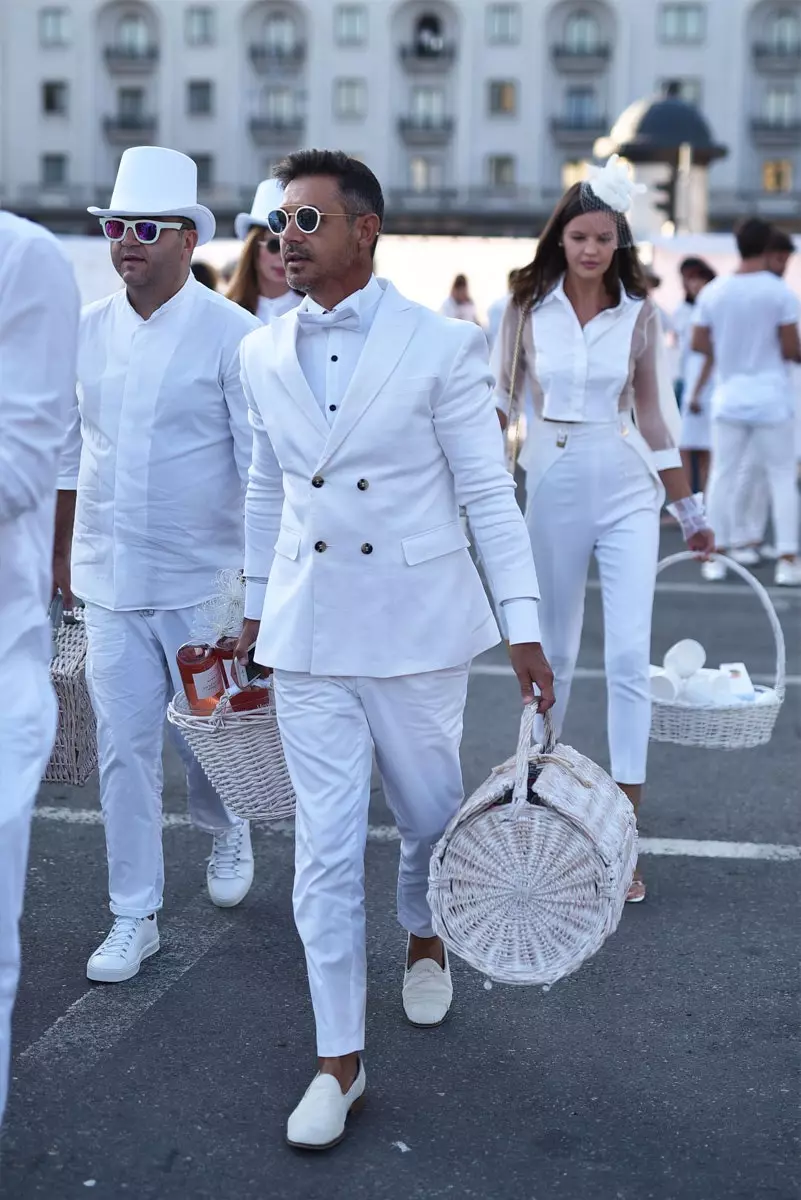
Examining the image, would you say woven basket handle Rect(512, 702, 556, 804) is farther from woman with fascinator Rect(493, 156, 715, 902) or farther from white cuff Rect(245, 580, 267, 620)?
woman with fascinator Rect(493, 156, 715, 902)

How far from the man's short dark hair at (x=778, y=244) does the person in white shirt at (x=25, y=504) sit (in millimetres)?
8424

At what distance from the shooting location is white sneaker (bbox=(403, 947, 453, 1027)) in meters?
4.03

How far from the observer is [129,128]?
82.1 m

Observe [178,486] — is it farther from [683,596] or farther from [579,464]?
[683,596]

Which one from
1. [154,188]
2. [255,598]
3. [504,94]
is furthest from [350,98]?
[255,598]

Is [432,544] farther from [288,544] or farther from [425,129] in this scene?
[425,129]

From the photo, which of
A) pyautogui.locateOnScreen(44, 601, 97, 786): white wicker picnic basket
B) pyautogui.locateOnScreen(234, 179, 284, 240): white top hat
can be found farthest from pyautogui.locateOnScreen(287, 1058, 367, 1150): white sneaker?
pyautogui.locateOnScreen(234, 179, 284, 240): white top hat

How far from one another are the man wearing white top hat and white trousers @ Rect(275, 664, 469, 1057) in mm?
895

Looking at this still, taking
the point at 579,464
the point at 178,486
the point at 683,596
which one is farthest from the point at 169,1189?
the point at 683,596

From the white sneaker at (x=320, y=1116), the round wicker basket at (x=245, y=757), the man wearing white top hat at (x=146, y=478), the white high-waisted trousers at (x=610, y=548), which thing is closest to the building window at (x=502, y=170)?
the white high-waisted trousers at (x=610, y=548)

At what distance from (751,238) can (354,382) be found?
24.6ft

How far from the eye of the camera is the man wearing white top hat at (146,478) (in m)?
4.37

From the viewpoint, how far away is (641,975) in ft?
14.3

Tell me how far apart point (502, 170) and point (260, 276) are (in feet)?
252
